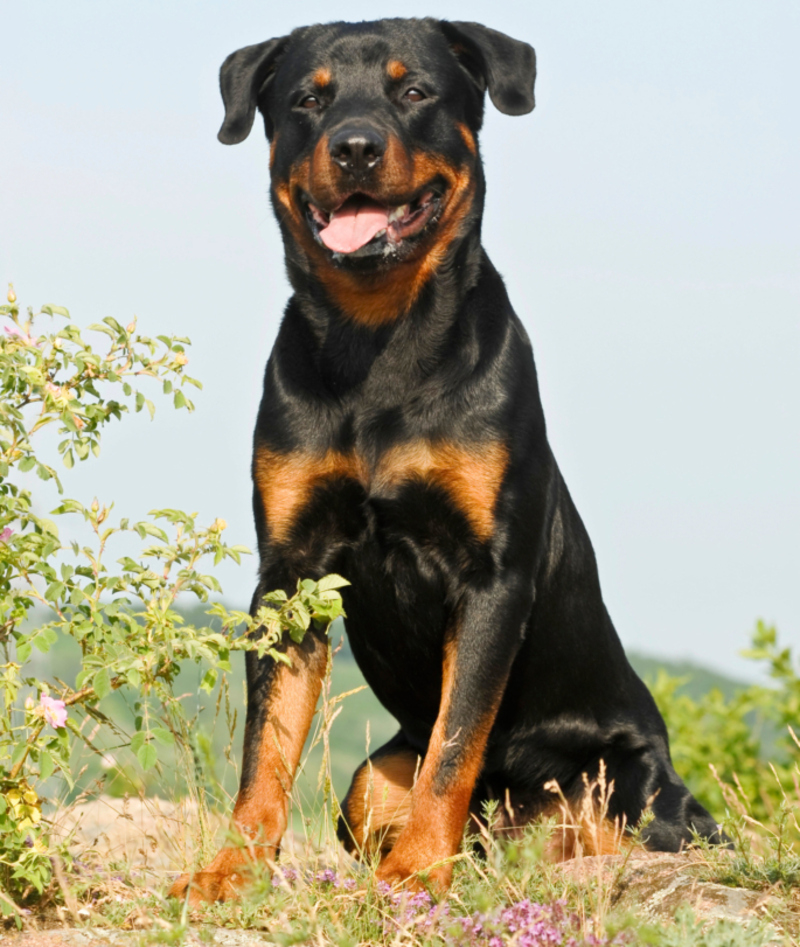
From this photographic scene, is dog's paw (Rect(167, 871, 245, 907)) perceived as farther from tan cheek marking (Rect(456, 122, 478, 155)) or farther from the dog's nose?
tan cheek marking (Rect(456, 122, 478, 155))

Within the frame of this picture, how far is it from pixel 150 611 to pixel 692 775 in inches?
211

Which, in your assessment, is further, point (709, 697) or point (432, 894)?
point (709, 697)

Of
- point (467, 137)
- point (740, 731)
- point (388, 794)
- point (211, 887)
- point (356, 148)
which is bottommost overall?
point (740, 731)

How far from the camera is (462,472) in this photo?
3.69 m

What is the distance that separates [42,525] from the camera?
128 inches

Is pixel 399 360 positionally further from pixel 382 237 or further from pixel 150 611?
pixel 150 611

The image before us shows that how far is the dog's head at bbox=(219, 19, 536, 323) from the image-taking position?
12.2 ft

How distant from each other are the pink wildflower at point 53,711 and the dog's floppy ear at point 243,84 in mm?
2185

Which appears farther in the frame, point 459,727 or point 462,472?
point 462,472

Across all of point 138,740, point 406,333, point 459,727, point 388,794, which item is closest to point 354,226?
point 406,333

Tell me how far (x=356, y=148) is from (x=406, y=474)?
1.03m

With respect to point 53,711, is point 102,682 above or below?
above

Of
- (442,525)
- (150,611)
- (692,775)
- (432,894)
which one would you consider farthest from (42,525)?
(692,775)

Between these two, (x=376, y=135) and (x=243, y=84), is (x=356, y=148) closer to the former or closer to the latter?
(x=376, y=135)
